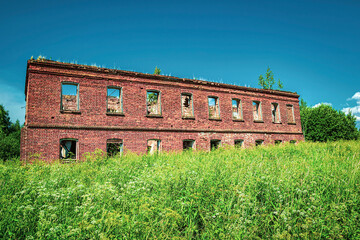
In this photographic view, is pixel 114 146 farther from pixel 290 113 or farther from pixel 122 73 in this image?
pixel 290 113

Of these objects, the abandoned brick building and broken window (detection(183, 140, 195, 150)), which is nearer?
the abandoned brick building

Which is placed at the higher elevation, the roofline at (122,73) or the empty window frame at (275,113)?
the roofline at (122,73)

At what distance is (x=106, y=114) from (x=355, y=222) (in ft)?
41.5

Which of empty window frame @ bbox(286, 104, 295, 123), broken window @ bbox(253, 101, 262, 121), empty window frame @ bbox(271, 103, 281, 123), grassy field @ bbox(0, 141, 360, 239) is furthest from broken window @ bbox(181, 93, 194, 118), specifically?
empty window frame @ bbox(286, 104, 295, 123)

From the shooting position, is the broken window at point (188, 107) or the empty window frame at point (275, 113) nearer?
the broken window at point (188, 107)

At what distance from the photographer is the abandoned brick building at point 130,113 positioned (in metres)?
11.9

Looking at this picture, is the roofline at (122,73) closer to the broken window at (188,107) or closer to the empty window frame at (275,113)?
the broken window at (188,107)

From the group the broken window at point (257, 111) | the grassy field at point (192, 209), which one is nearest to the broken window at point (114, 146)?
the grassy field at point (192, 209)

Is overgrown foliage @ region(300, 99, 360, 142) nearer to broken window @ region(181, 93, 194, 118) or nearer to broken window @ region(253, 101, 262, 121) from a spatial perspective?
broken window @ region(253, 101, 262, 121)

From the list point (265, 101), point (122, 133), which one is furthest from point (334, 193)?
point (265, 101)

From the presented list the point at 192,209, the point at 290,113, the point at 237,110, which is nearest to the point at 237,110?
the point at 237,110

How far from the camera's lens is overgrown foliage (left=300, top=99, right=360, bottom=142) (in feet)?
78.1

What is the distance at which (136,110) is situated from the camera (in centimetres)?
1440

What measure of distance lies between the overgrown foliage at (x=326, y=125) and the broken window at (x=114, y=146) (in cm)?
2192
